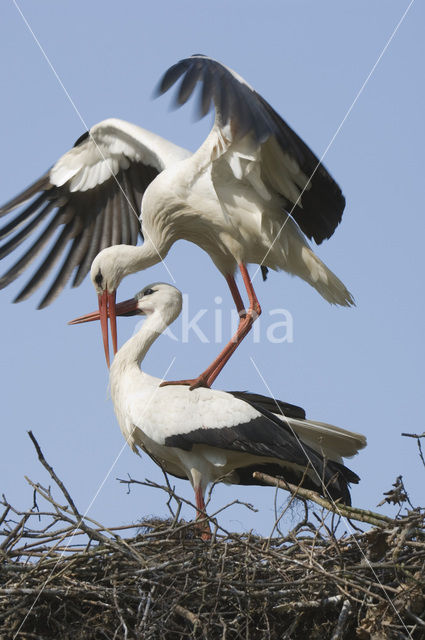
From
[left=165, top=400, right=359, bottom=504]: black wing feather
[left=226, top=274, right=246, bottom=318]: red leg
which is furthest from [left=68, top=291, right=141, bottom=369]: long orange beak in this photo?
[left=165, top=400, right=359, bottom=504]: black wing feather

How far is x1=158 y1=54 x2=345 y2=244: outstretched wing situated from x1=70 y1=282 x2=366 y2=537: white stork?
1.22 meters

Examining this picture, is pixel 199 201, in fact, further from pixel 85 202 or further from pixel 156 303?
pixel 85 202

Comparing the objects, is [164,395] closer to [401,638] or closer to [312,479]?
[312,479]

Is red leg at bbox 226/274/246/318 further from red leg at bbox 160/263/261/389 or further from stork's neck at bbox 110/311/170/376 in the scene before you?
stork's neck at bbox 110/311/170/376

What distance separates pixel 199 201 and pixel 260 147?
1.69ft

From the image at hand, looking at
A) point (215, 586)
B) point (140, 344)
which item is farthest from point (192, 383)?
point (215, 586)

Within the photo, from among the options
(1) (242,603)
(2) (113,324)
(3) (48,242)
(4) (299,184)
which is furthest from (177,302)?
(1) (242,603)

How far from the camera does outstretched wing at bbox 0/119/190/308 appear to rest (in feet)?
23.5

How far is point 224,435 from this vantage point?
528 cm

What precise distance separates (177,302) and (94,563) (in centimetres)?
198

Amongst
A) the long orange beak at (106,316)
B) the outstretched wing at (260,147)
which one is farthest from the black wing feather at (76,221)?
the outstretched wing at (260,147)

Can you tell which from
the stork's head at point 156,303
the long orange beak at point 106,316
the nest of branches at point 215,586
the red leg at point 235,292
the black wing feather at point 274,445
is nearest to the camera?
the nest of branches at point 215,586

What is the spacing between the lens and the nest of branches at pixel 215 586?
405 centimetres

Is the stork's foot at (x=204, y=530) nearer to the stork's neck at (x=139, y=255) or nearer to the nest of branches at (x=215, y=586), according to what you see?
the nest of branches at (x=215, y=586)
